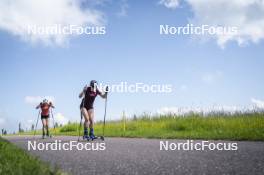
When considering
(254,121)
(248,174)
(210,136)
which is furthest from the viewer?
(254,121)

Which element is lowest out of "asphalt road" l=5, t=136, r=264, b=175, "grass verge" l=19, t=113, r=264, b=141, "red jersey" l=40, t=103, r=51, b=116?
"asphalt road" l=5, t=136, r=264, b=175

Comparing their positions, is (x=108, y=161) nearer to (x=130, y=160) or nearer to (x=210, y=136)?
(x=130, y=160)

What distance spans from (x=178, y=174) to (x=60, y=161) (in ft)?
10.5

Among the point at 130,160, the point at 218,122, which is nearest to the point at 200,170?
the point at 130,160

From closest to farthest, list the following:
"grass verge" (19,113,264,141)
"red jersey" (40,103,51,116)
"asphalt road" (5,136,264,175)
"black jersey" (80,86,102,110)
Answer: "asphalt road" (5,136,264,175) < "grass verge" (19,113,264,141) < "black jersey" (80,86,102,110) < "red jersey" (40,103,51,116)

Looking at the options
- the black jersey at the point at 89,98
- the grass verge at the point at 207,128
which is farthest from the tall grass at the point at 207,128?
the black jersey at the point at 89,98

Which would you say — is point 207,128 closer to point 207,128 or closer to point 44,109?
point 207,128

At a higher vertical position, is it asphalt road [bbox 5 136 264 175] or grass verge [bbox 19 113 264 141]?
grass verge [bbox 19 113 264 141]

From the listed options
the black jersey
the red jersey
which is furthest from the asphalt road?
the red jersey

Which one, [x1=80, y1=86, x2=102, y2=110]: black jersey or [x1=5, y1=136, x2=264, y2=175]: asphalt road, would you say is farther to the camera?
[x1=80, y1=86, x2=102, y2=110]: black jersey

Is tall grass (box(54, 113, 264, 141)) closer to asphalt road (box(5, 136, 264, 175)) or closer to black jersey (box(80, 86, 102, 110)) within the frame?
black jersey (box(80, 86, 102, 110))

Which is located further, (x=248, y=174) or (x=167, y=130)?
(x=167, y=130)

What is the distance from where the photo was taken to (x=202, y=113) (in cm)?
2169

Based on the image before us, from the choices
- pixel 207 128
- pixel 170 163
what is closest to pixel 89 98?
pixel 207 128
